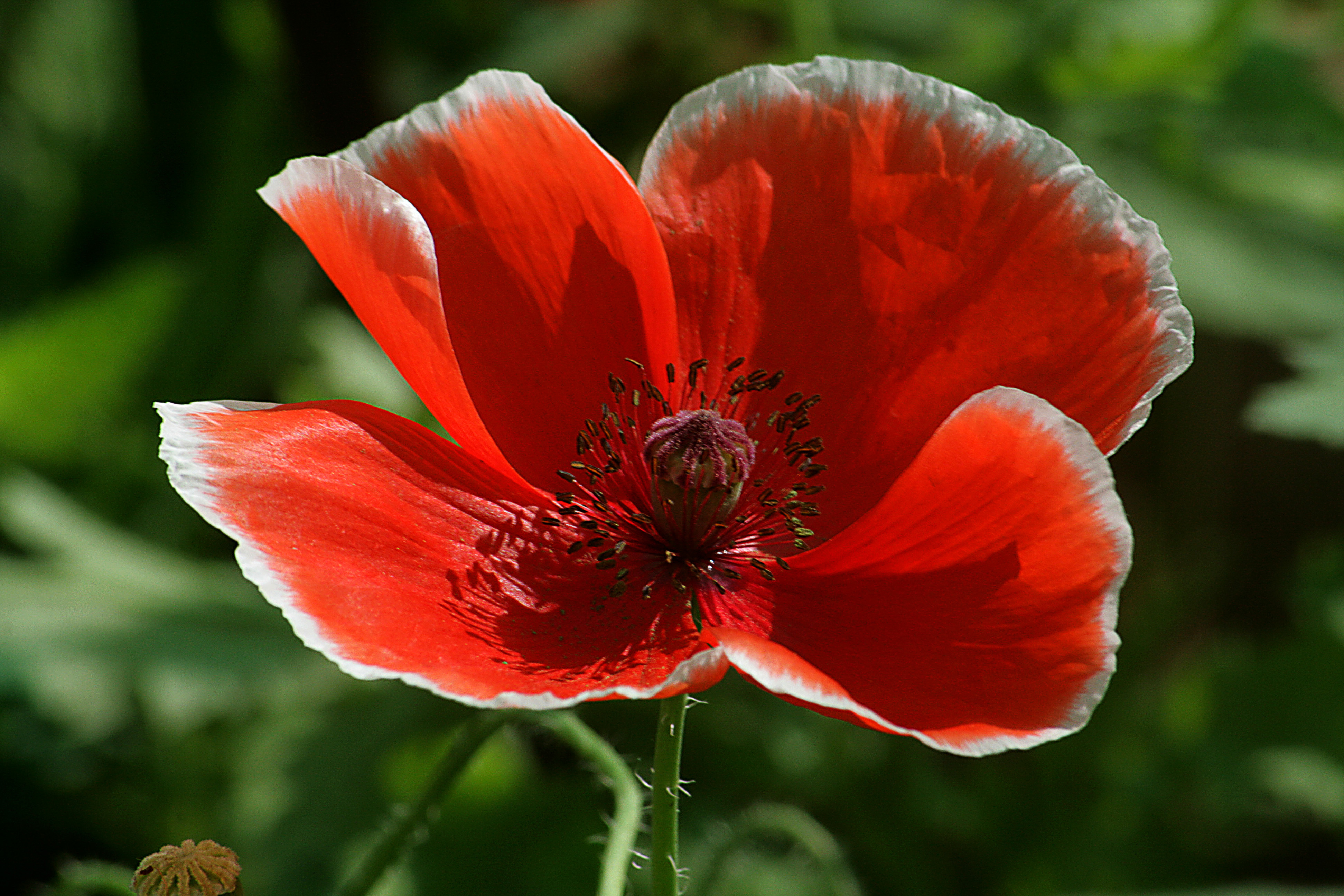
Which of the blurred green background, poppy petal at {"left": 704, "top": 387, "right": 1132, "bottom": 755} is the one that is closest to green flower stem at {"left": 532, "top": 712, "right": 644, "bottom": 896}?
poppy petal at {"left": 704, "top": 387, "right": 1132, "bottom": 755}

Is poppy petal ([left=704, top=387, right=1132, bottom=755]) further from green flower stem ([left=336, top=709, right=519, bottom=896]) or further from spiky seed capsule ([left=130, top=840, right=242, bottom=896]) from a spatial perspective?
spiky seed capsule ([left=130, top=840, right=242, bottom=896])

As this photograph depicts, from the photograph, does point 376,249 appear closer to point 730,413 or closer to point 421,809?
point 730,413

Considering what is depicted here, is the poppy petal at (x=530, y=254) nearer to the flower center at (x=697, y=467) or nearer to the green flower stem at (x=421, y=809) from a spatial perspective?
the flower center at (x=697, y=467)

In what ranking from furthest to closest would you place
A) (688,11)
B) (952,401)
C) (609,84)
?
(609,84)
(688,11)
(952,401)

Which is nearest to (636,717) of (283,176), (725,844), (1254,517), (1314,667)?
(725,844)

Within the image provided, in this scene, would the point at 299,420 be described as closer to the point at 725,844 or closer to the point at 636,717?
the point at 725,844

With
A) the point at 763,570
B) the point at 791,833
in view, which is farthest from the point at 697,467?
the point at 791,833

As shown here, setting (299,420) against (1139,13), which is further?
(1139,13)
